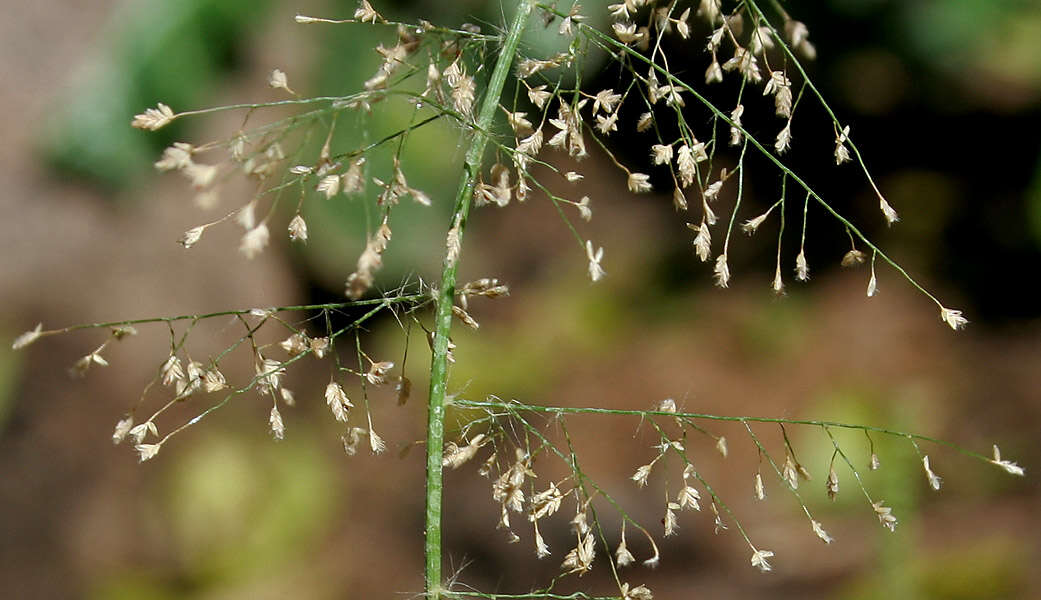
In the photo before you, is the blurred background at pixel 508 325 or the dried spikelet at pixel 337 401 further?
the blurred background at pixel 508 325

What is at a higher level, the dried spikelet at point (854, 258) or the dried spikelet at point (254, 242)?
the dried spikelet at point (254, 242)

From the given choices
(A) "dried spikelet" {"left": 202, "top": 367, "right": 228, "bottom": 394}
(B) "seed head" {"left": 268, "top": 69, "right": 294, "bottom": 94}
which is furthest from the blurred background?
(B) "seed head" {"left": 268, "top": 69, "right": 294, "bottom": 94}

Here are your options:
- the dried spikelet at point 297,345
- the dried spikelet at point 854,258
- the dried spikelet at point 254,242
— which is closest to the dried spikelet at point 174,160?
the dried spikelet at point 254,242

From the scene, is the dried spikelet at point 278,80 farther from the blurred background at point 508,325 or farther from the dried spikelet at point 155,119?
the blurred background at point 508,325

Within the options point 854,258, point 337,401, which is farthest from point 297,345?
point 854,258

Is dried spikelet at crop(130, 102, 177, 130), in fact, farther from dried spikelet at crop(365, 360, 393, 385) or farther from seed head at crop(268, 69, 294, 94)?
dried spikelet at crop(365, 360, 393, 385)

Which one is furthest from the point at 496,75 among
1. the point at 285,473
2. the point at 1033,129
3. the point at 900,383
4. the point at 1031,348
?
the point at 1033,129
